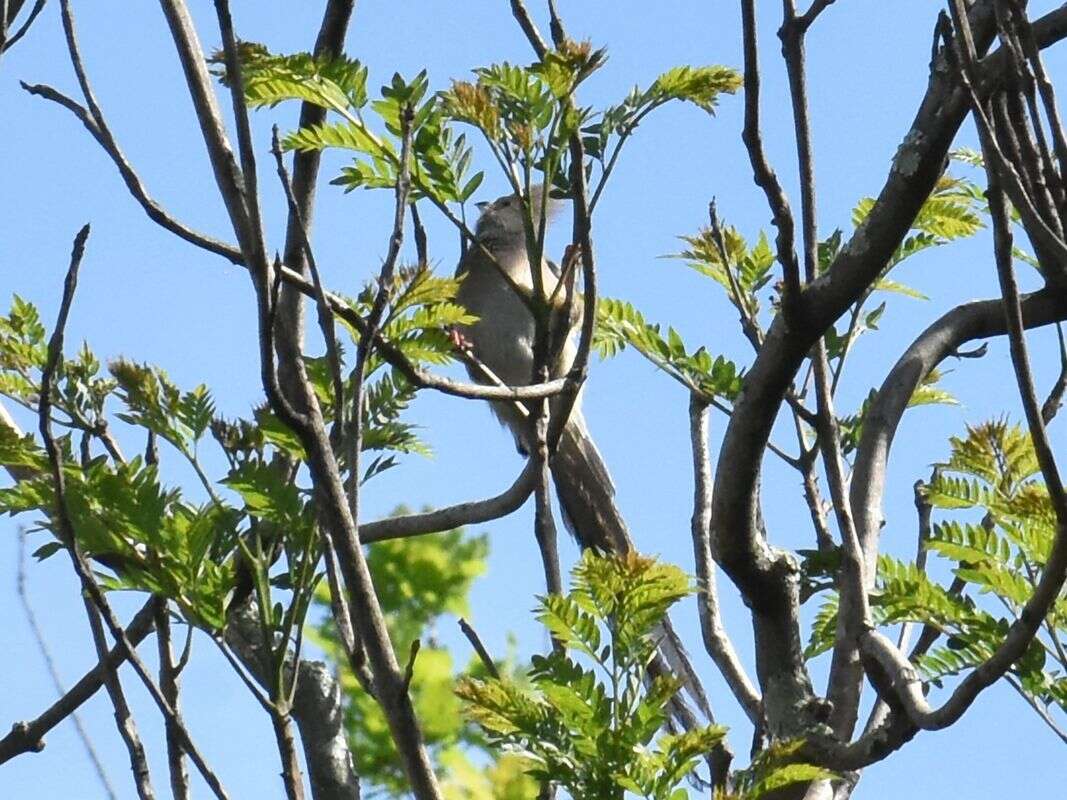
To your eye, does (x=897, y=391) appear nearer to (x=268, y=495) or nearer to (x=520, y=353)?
(x=268, y=495)

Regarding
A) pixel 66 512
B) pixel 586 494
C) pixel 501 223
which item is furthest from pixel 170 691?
pixel 501 223

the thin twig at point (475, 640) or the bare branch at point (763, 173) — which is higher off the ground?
the bare branch at point (763, 173)

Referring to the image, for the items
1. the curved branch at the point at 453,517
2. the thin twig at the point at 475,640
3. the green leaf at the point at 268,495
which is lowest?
the thin twig at the point at 475,640

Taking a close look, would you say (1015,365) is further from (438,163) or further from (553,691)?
(438,163)

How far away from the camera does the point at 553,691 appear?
2322mm

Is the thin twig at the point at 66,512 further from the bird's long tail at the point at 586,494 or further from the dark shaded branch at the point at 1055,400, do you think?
the bird's long tail at the point at 586,494

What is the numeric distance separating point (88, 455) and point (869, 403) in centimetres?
178

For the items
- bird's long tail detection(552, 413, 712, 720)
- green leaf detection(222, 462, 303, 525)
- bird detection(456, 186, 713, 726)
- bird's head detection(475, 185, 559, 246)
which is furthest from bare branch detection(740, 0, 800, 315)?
bird's head detection(475, 185, 559, 246)

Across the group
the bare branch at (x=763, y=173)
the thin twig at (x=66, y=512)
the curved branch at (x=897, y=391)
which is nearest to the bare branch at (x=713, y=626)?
the curved branch at (x=897, y=391)

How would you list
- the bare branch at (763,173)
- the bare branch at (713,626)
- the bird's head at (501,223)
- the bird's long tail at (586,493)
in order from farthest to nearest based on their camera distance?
the bird's head at (501,223), the bird's long tail at (586,493), the bare branch at (713,626), the bare branch at (763,173)

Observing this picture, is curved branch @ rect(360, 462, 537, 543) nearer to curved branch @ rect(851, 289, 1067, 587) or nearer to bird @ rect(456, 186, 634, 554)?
curved branch @ rect(851, 289, 1067, 587)

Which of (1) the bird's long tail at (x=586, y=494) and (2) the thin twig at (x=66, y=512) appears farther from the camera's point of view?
(1) the bird's long tail at (x=586, y=494)

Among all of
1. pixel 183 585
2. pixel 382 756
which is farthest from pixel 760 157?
pixel 382 756

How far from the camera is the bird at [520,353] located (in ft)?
20.7
